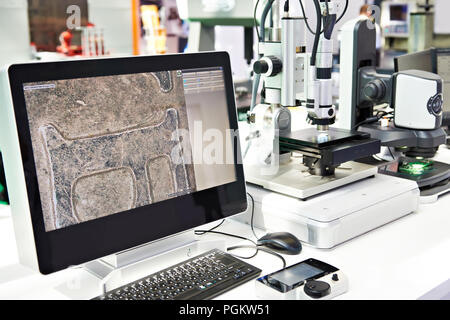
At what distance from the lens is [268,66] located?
4.22 feet

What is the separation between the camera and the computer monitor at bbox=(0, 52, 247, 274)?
0.86 meters

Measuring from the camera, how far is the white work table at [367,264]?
3.09ft

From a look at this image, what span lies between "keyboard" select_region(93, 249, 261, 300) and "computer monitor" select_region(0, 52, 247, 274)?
80 mm

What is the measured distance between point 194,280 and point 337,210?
0.39 m

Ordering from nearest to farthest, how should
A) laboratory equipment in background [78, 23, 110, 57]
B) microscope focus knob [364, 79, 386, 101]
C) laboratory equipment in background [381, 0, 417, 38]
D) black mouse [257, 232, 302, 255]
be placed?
black mouse [257, 232, 302, 255], microscope focus knob [364, 79, 386, 101], laboratory equipment in background [78, 23, 110, 57], laboratory equipment in background [381, 0, 417, 38]

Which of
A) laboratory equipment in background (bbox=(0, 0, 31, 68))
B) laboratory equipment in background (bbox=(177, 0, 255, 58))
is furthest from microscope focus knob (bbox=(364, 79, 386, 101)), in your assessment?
laboratory equipment in background (bbox=(0, 0, 31, 68))

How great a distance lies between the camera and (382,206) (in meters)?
1.24

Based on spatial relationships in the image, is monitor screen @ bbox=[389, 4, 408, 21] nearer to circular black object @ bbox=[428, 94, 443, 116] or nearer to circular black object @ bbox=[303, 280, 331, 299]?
circular black object @ bbox=[428, 94, 443, 116]

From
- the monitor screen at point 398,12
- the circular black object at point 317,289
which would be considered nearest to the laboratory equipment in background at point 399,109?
the circular black object at point 317,289

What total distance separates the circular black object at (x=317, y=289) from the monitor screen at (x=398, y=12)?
4.79 meters

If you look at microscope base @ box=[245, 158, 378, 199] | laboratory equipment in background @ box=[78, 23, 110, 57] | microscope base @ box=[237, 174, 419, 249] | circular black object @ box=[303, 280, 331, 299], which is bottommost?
circular black object @ box=[303, 280, 331, 299]

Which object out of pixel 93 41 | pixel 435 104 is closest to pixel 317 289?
pixel 435 104
